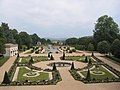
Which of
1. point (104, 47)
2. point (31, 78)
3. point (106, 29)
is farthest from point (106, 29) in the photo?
point (31, 78)

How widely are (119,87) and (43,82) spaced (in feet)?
34.4

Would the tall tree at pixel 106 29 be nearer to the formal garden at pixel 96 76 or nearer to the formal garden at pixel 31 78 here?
the formal garden at pixel 96 76

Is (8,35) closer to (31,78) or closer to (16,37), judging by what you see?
(16,37)

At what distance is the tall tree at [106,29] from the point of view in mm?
77562

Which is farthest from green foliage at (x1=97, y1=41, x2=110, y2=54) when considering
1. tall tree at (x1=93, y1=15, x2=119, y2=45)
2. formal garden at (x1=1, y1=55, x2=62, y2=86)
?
formal garden at (x1=1, y1=55, x2=62, y2=86)

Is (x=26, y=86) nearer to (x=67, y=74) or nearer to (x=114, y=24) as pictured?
(x=67, y=74)

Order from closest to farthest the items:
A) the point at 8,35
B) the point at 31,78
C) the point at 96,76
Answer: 1. the point at 31,78
2. the point at 96,76
3. the point at 8,35

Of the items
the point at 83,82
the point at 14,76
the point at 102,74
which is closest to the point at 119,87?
the point at 83,82

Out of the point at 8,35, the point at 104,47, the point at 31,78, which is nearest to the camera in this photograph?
the point at 31,78

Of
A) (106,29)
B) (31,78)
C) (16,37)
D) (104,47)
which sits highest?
(106,29)

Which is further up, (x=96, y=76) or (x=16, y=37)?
(x=16, y=37)

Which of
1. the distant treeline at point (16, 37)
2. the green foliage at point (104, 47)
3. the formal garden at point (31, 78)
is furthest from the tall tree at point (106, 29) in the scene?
the formal garden at point (31, 78)

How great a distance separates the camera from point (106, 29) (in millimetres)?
78250

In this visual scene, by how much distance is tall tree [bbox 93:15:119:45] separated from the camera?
77.6m
